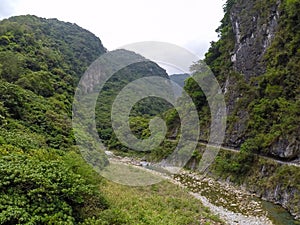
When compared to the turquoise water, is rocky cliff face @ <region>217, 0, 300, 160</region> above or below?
above

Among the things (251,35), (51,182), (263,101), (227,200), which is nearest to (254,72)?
(251,35)

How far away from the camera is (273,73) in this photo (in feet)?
70.7

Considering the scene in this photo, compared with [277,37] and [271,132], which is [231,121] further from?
[277,37]

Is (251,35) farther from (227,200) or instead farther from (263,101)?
(227,200)

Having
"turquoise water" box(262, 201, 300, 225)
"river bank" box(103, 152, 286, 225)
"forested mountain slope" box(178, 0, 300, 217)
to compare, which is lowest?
"river bank" box(103, 152, 286, 225)

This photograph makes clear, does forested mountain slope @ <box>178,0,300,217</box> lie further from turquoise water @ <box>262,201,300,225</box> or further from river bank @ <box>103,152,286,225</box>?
river bank @ <box>103,152,286,225</box>

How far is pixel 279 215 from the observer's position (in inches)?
529

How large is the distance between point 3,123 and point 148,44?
865 cm

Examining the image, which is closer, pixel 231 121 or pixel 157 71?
pixel 231 121

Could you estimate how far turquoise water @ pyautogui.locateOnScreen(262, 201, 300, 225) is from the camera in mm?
12551

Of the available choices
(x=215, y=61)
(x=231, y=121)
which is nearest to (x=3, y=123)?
(x=231, y=121)

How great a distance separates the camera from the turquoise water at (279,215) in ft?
41.2

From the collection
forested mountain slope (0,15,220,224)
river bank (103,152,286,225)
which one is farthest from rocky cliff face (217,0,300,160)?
forested mountain slope (0,15,220,224)

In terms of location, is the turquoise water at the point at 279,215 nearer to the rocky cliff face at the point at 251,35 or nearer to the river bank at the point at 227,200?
the river bank at the point at 227,200
